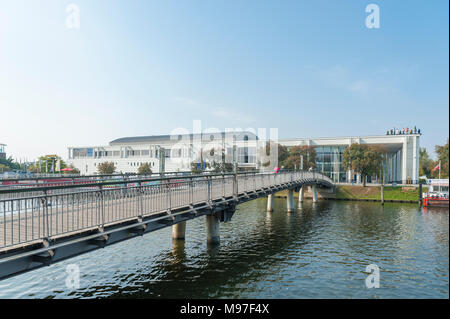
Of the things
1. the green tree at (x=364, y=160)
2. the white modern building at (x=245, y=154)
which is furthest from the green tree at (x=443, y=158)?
the green tree at (x=364, y=160)

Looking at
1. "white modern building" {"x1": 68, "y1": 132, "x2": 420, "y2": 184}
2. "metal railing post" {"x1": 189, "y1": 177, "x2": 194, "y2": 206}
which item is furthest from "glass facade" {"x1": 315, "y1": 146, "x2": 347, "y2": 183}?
"metal railing post" {"x1": 189, "y1": 177, "x2": 194, "y2": 206}

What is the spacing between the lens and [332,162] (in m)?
67.9

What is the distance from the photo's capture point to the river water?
12.2m

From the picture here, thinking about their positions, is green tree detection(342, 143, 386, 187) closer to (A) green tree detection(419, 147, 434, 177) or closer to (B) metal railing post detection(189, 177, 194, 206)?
(A) green tree detection(419, 147, 434, 177)

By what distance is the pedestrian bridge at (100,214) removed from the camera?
7.89 metres

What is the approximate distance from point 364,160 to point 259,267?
136 ft

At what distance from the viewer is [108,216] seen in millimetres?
10781

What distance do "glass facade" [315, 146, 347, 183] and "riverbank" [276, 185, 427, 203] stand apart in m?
15.4

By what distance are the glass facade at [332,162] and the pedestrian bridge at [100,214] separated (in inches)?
1923

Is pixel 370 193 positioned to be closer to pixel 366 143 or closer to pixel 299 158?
pixel 299 158

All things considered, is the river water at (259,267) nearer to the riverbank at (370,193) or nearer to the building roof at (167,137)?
the riverbank at (370,193)
